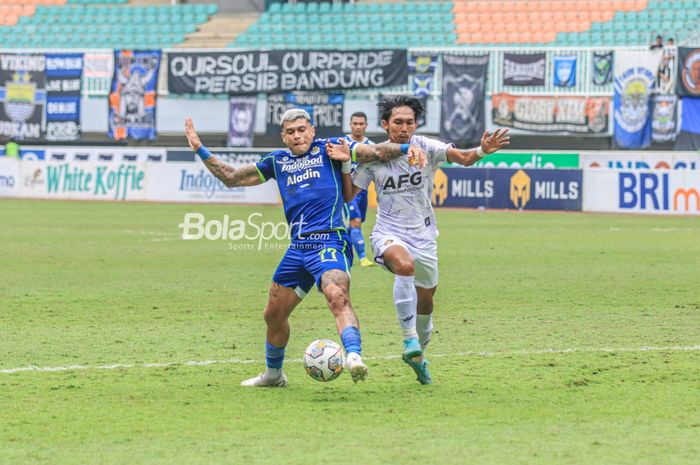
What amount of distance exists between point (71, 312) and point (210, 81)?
1062 inches

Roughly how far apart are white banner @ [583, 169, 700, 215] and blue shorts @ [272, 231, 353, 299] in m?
22.6

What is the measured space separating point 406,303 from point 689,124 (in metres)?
27.2

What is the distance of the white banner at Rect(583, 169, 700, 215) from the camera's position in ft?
94.3

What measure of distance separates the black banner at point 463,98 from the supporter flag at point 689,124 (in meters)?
5.91

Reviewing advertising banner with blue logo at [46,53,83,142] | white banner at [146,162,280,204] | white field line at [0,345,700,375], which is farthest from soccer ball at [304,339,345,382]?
advertising banner with blue logo at [46,53,83,142]

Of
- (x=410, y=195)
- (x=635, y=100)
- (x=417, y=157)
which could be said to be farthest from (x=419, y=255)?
(x=635, y=100)

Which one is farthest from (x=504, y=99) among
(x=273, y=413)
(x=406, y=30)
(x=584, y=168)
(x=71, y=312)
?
(x=273, y=413)

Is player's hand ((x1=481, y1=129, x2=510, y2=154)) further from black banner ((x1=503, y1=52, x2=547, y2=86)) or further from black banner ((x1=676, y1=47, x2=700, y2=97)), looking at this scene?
black banner ((x1=503, y1=52, x2=547, y2=86))

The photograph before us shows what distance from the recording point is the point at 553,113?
34.7m

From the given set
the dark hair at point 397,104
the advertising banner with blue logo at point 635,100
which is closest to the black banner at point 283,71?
the advertising banner with blue logo at point 635,100

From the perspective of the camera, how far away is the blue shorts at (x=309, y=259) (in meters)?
7.54

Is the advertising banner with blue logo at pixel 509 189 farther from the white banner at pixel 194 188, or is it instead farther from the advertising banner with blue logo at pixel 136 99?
the advertising banner with blue logo at pixel 136 99

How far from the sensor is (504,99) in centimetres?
3494

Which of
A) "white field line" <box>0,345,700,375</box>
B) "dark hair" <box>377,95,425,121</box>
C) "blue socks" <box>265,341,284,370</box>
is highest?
"dark hair" <box>377,95,425,121</box>
